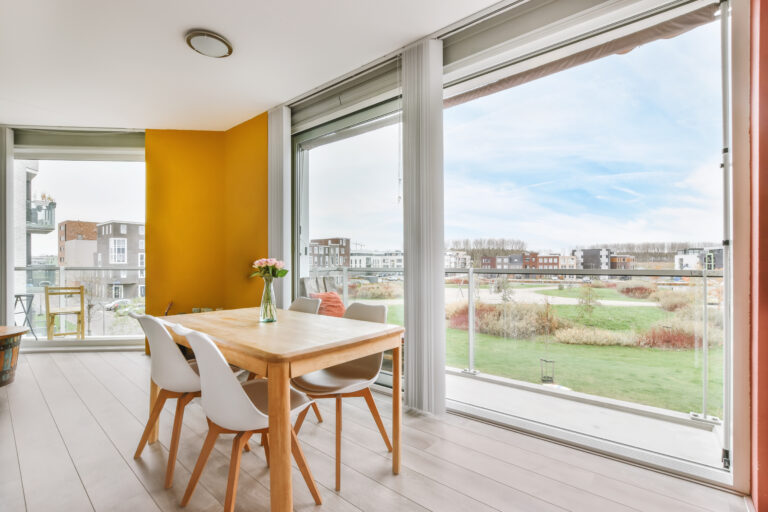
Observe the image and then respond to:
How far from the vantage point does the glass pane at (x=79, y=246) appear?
4637mm

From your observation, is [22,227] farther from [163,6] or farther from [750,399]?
[750,399]

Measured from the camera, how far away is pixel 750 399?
1.70 m

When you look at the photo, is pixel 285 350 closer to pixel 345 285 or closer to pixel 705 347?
pixel 345 285

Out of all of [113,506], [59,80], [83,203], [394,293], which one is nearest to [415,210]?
[394,293]

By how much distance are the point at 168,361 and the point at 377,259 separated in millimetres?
2033

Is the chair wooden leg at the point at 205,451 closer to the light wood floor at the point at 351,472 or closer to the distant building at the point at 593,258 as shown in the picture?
the light wood floor at the point at 351,472

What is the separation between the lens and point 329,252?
3.83 m

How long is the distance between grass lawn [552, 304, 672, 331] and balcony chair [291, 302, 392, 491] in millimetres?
1868

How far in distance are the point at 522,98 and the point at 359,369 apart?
2815mm

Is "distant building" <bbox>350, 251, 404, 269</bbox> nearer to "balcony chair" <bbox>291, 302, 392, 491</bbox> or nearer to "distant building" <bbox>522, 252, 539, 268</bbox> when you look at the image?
"balcony chair" <bbox>291, 302, 392, 491</bbox>

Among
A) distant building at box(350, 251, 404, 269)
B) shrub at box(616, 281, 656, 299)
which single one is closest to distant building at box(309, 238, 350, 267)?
distant building at box(350, 251, 404, 269)

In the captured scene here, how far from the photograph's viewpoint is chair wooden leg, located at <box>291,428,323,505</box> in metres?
1.57

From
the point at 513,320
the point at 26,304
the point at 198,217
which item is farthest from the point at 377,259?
the point at 26,304

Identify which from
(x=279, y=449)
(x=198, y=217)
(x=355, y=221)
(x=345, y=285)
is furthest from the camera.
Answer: (x=198, y=217)
